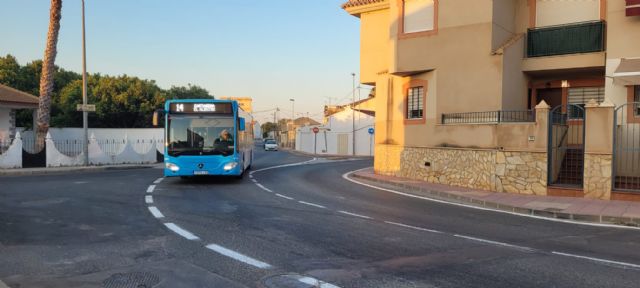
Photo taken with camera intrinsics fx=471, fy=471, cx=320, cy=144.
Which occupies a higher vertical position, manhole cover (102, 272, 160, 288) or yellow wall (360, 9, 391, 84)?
yellow wall (360, 9, 391, 84)

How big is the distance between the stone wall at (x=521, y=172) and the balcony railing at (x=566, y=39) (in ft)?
17.9

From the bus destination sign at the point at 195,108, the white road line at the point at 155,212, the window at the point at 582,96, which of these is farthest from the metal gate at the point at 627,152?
the bus destination sign at the point at 195,108

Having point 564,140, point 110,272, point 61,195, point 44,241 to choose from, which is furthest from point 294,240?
point 564,140

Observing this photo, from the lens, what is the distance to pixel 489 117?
17.2 m

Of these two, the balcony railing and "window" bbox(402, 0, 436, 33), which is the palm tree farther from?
the balcony railing

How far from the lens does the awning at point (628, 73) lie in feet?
46.6

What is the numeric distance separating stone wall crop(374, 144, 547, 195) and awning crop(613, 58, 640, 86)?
3523 mm

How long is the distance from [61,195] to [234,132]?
557 centimetres

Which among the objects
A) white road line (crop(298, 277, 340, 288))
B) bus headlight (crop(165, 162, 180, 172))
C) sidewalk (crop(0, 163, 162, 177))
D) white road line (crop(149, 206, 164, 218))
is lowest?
sidewalk (crop(0, 163, 162, 177))

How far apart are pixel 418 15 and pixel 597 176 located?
9613 mm

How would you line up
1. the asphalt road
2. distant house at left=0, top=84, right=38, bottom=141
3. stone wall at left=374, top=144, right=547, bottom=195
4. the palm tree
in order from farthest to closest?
distant house at left=0, top=84, right=38, bottom=141, the palm tree, stone wall at left=374, top=144, right=547, bottom=195, the asphalt road

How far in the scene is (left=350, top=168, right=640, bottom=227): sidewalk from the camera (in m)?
10.4

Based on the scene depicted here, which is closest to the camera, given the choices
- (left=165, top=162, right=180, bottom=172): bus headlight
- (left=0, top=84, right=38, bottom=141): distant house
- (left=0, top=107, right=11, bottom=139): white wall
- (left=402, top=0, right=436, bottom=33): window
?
(left=165, top=162, right=180, bottom=172): bus headlight

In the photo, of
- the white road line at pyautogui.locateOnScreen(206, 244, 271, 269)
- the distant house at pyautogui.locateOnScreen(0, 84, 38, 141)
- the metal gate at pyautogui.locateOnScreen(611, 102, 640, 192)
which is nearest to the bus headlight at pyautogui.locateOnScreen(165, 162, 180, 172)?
the white road line at pyautogui.locateOnScreen(206, 244, 271, 269)
